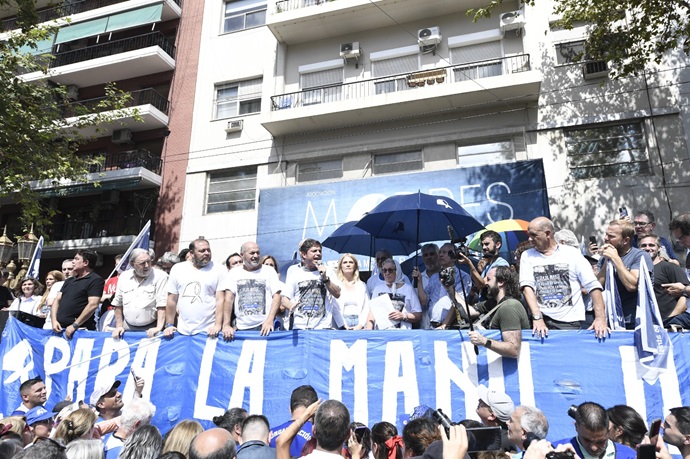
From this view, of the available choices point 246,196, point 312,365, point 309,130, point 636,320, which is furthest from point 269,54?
point 636,320

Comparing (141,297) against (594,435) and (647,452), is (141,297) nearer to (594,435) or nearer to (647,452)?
(594,435)

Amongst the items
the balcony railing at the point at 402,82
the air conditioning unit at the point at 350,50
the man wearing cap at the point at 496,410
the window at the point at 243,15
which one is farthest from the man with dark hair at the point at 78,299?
the window at the point at 243,15

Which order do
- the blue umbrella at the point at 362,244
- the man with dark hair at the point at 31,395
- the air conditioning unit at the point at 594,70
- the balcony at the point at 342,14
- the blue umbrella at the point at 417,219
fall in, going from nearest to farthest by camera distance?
the man with dark hair at the point at 31,395, the blue umbrella at the point at 417,219, the blue umbrella at the point at 362,244, the air conditioning unit at the point at 594,70, the balcony at the point at 342,14

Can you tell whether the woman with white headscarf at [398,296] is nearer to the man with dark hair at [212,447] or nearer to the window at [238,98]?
the man with dark hair at [212,447]

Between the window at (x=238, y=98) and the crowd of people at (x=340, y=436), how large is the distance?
1344 centimetres

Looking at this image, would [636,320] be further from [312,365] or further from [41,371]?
[41,371]

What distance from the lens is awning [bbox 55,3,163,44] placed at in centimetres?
1823

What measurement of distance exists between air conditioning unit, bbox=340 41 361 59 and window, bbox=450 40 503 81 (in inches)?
114

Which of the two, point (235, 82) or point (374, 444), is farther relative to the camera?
point (235, 82)

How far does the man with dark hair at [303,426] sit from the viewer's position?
3490 mm

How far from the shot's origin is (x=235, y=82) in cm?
1700

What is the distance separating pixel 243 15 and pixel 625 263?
16.2 m

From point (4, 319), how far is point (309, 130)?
10150mm

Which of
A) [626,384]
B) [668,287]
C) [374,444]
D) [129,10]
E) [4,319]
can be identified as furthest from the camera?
[129,10]
